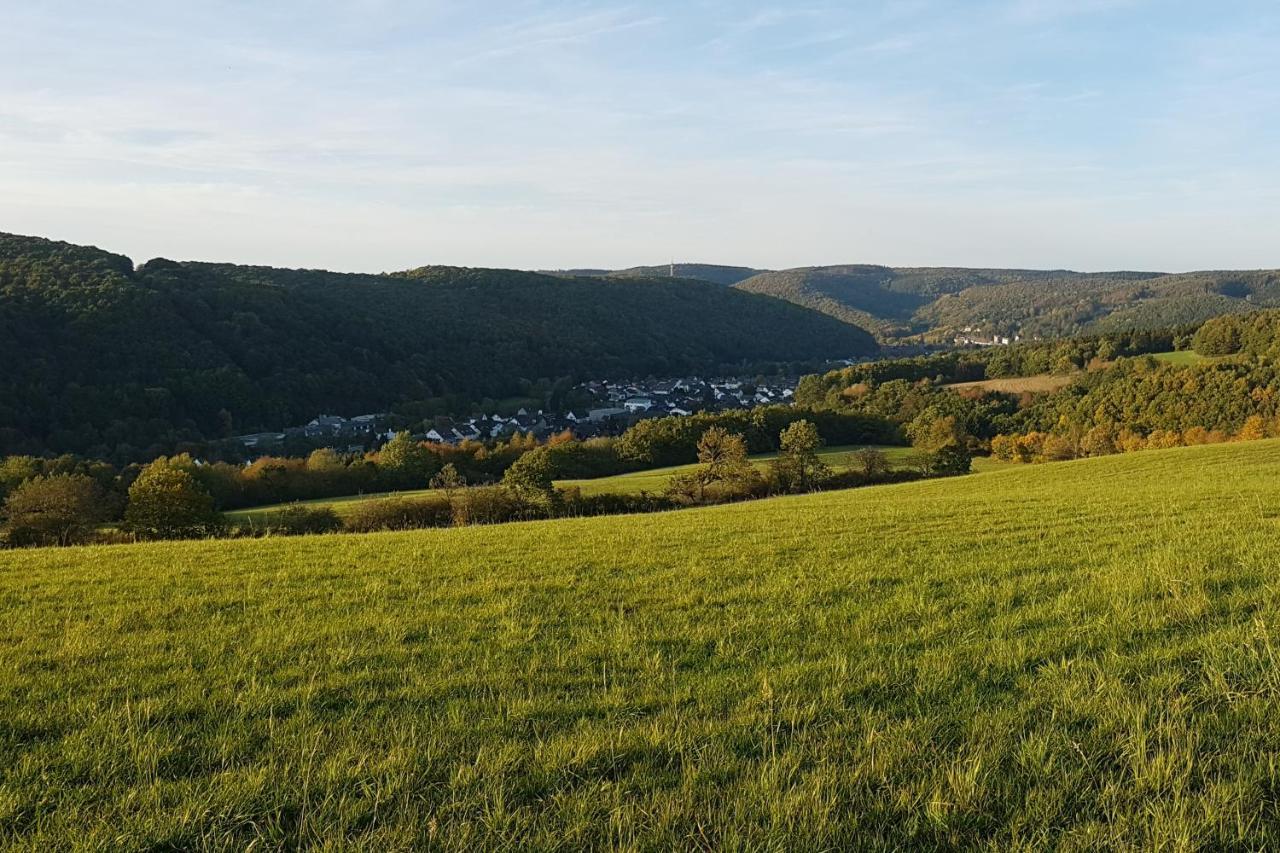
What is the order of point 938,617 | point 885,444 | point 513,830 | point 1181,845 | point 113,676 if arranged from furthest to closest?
point 885,444 < point 938,617 < point 113,676 < point 513,830 < point 1181,845

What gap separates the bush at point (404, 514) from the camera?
35.5m

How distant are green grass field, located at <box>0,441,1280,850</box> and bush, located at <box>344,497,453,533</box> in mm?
25937

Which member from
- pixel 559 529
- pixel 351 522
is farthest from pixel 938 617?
pixel 351 522

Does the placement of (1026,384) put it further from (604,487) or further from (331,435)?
(331,435)

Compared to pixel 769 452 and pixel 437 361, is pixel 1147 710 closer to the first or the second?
pixel 769 452

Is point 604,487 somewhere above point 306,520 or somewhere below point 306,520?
below

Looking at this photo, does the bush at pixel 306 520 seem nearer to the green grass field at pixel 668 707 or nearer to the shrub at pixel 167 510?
the shrub at pixel 167 510

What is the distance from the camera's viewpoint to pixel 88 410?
7962 centimetres

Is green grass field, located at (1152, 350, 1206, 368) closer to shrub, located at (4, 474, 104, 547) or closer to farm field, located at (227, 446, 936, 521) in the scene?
farm field, located at (227, 446, 936, 521)

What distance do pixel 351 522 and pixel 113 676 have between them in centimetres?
3152

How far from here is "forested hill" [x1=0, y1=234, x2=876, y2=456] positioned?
80875mm

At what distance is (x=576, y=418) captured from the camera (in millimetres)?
126562

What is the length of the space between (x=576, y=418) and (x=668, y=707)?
122268 mm

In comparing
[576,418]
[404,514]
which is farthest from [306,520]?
[576,418]
